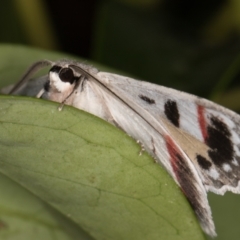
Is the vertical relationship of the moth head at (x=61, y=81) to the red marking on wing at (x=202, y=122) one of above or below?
below

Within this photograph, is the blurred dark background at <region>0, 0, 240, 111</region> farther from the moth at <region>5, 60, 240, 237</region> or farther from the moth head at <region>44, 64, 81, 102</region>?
the moth head at <region>44, 64, 81, 102</region>

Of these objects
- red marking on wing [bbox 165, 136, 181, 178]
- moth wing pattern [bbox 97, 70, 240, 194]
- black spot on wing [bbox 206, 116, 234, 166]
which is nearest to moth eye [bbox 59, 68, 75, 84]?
moth wing pattern [bbox 97, 70, 240, 194]

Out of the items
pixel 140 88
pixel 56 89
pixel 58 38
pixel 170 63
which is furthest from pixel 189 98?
pixel 58 38

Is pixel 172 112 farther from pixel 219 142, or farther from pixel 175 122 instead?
pixel 219 142

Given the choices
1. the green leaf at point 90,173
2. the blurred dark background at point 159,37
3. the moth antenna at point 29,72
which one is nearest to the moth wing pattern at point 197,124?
the moth antenna at point 29,72

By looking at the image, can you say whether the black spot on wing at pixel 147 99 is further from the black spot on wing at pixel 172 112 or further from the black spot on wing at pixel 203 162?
the black spot on wing at pixel 203 162

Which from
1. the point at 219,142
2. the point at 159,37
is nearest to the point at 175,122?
the point at 219,142

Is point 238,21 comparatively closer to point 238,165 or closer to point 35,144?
point 238,165
